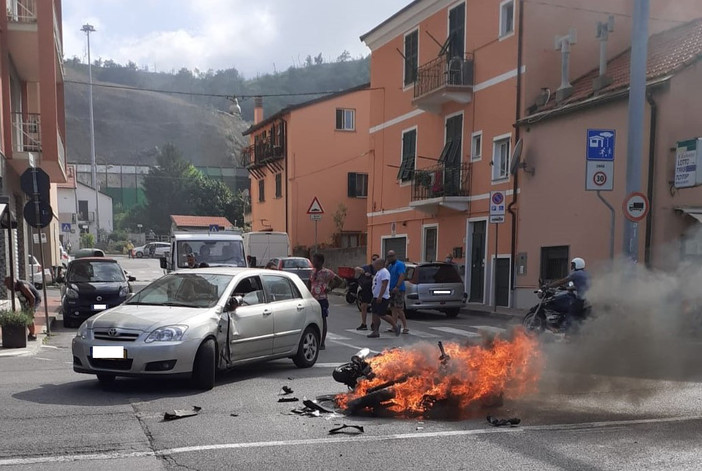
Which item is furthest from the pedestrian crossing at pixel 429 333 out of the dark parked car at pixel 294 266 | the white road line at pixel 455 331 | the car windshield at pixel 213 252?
the dark parked car at pixel 294 266

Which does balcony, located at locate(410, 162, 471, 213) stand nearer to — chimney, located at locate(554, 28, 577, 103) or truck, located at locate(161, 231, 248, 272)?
chimney, located at locate(554, 28, 577, 103)

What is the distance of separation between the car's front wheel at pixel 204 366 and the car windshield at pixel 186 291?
649 mm

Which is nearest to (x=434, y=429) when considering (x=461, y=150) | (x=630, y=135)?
(x=630, y=135)

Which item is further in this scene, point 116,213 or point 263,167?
point 116,213

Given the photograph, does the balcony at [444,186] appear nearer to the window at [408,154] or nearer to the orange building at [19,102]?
the window at [408,154]

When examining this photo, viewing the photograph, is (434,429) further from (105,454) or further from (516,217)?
(516,217)

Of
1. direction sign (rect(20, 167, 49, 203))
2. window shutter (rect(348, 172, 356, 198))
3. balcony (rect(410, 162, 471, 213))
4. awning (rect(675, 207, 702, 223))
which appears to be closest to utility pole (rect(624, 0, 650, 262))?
awning (rect(675, 207, 702, 223))

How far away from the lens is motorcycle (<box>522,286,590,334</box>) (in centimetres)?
1097

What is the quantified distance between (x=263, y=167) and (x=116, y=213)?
2531 inches

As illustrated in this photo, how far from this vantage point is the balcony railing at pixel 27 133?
18750 millimetres

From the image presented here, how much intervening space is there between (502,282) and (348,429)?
14.8 meters

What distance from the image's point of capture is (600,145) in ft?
41.4

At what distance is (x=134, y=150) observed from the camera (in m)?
157

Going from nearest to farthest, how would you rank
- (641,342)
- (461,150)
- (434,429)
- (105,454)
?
(105,454)
(434,429)
(641,342)
(461,150)
